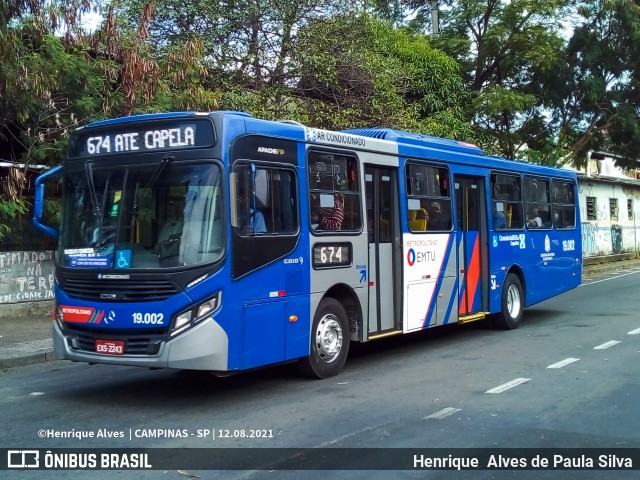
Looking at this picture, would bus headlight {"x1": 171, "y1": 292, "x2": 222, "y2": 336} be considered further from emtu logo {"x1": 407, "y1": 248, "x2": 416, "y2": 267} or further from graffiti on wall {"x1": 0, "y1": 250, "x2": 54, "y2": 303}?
graffiti on wall {"x1": 0, "y1": 250, "x2": 54, "y2": 303}

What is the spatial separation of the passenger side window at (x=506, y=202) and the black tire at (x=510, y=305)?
99 cm

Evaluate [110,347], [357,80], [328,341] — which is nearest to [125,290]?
[110,347]

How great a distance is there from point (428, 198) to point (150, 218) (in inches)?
189

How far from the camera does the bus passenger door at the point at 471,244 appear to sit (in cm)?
1159

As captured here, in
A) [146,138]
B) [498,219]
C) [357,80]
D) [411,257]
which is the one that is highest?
[357,80]

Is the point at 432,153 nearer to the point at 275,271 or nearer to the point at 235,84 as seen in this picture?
the point at 275,271

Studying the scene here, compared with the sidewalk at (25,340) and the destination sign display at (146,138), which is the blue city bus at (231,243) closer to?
the destination sign display at (146,138)

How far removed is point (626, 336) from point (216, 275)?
7.66 m

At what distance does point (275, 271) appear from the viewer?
7727 mm

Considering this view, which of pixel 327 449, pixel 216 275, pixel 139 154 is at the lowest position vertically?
pixel 327 449

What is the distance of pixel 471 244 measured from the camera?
39.2 feet

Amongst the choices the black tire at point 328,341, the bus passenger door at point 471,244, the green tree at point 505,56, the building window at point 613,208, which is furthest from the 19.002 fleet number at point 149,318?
the building window at point 613,208

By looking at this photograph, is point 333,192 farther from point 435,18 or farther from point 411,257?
point 435,18

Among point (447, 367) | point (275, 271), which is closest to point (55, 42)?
point (275, 271)
